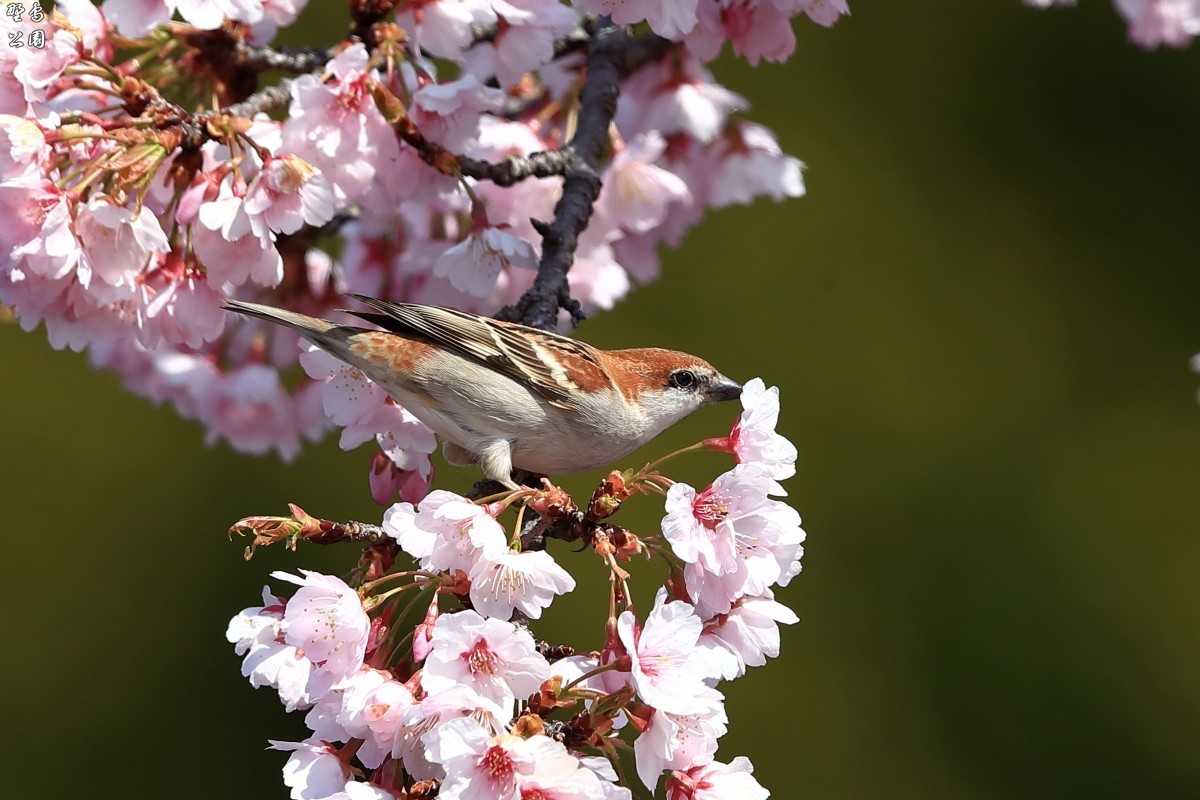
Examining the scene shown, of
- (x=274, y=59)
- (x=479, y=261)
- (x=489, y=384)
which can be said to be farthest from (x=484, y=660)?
(x=274, y=59)

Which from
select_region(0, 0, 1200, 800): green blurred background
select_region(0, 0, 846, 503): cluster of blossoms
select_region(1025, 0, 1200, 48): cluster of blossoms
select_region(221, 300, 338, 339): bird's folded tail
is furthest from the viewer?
select_region(0, 0, 1200, 800): green blurred background

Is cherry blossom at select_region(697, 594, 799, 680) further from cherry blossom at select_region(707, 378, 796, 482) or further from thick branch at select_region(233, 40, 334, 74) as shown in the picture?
thick branch at select_region(233, 40, 334, 74)

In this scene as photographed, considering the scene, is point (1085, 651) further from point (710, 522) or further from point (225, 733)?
point (710, 522)

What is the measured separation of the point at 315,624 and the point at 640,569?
1.97m

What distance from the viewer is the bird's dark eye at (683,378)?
1550mm

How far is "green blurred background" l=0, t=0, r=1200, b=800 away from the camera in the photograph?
122 inches

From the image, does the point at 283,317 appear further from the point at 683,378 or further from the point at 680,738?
the point at 680,738

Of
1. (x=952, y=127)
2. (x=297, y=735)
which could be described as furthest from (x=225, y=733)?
(x=952, y=127)

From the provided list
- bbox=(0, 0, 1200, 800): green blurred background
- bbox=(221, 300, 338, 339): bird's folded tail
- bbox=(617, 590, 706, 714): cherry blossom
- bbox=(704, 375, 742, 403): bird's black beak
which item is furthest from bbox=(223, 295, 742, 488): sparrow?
bbox=(0, 0, 1200, 800): green blurred background

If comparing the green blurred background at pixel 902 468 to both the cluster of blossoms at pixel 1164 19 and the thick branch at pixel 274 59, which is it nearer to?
the cluster of blossoms at pixel 1164 19

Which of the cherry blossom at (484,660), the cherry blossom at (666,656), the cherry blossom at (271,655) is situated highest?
the cherry blossom at (666,656)

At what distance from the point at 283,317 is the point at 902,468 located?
2.33 m

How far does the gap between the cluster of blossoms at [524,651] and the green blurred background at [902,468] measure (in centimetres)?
192

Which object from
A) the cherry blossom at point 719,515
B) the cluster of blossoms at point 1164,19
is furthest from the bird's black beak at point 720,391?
the cluster of blossoms at point 1164,19
